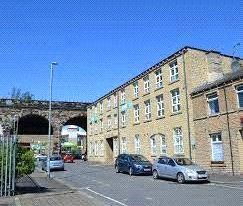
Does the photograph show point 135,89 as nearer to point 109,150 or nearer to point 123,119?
point 123,119

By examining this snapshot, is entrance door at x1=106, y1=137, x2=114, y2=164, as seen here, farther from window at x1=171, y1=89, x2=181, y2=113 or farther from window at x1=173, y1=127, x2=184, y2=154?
window at x1=173, y1=127, x2=184, y2=154

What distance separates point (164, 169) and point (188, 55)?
470 inches

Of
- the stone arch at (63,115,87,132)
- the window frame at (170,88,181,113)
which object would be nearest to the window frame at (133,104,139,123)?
the window frame at (170,88,181,113)

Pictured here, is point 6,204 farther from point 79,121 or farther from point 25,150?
point 79,121

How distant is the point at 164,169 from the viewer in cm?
2447

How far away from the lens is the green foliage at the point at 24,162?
16438mm

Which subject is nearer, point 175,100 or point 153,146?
point 175,100

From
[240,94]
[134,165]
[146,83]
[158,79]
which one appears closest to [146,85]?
[146,83]

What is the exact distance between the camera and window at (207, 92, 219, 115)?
28.7 meters

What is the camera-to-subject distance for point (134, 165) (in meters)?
29.2

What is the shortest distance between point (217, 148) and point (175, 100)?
7.35 m

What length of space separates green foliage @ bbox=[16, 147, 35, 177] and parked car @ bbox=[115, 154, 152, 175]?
1318cm

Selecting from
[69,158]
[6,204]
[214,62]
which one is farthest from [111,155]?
[6,204]

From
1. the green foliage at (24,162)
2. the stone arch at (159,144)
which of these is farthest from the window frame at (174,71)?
the green foliage at (24,162)
